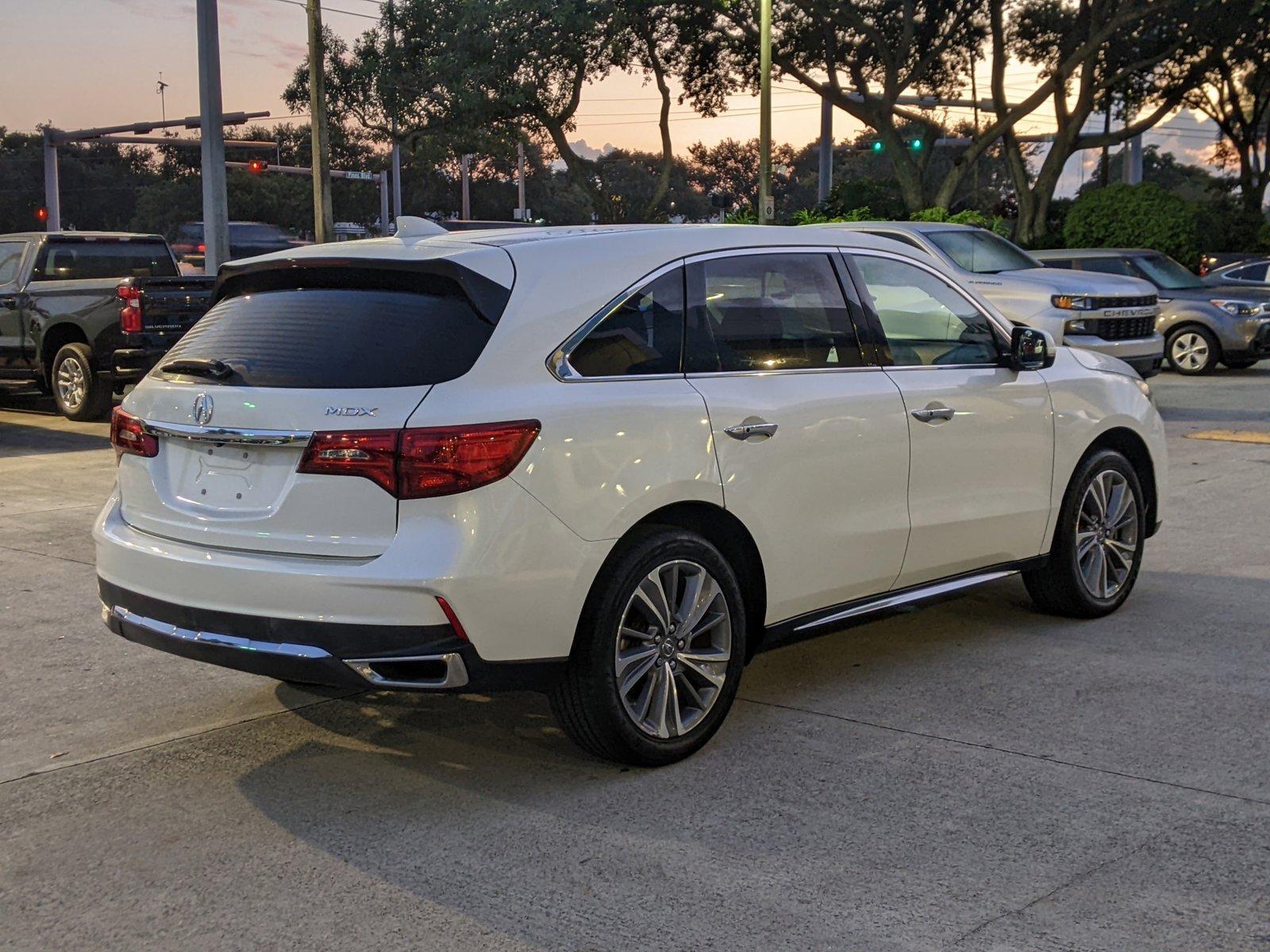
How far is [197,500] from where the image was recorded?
475 cm

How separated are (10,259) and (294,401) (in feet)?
44.6

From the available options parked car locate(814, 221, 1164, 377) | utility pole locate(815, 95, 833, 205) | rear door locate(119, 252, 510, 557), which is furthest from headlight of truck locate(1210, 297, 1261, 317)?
rear door locate(119, 252, 510, 557)

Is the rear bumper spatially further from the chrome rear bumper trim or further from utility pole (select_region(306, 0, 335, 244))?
utility pole (select_region(306, 0, 335, 244))

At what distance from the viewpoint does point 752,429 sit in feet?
16.9

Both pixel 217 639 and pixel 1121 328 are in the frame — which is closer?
pixel 217 639

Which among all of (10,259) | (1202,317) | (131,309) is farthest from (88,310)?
(1202,317)

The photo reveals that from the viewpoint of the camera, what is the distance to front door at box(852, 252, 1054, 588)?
5.91m

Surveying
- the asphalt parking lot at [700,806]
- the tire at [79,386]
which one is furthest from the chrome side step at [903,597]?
the tire at [79,386]

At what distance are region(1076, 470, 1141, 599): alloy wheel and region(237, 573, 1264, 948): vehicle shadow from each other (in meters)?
1.29

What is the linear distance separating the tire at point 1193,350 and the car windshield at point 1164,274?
64 cm

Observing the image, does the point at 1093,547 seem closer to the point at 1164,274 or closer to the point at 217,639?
the point at 217,639

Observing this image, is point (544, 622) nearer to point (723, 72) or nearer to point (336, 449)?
point (336, 449)

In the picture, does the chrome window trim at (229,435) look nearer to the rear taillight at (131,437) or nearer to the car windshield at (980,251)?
the rear taillight at (131,437)

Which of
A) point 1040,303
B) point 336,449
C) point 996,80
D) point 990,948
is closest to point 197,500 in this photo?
point 336,449
